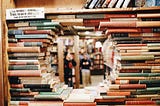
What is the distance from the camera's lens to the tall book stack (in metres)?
2.54

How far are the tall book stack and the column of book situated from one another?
574mm

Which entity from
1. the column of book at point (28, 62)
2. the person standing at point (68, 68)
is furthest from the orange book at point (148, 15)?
the person standing at point (68, 68)

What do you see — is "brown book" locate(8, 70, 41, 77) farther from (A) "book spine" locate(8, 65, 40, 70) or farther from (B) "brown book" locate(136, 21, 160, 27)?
(B) "brown book" locate(136, 21, 160, 27)

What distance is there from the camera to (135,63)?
2.58 m

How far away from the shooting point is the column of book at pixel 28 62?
8.55 ft

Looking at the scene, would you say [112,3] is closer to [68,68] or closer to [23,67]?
[23,67]

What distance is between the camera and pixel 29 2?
2854 mm

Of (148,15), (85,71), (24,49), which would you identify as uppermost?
(148,15)

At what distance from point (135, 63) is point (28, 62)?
43.0 inches

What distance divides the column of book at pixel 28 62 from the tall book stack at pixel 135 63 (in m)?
0.57

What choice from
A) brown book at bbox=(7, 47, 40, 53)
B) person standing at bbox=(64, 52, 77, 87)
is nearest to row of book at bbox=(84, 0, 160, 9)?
brown book at bbox=(7, 47, 40, 53)

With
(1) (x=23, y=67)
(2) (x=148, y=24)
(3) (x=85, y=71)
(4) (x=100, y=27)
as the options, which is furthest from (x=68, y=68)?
(2) (x=148, y=24)

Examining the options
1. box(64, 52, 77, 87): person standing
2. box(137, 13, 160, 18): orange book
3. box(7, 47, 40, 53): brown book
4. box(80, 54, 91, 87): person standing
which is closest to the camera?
box(137, 13, 160, 18): orange book

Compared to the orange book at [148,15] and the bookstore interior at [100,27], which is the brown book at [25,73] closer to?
the bookstore interior at [100,27]
